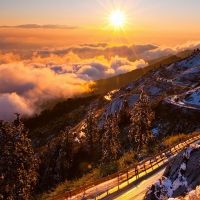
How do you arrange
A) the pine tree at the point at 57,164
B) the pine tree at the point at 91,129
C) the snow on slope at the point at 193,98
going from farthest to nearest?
1. the snow on slope at the point at 193,98
2. the pine tree at the point at 91,129
3. the pine tree at the point at 57,164

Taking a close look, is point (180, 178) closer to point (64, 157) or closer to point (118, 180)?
point (118, 180)

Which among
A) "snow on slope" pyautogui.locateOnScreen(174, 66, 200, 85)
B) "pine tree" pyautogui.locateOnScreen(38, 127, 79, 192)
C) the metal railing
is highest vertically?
the metal railing

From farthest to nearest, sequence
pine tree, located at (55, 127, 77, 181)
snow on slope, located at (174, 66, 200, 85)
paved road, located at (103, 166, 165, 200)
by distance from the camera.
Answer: snow on slope, located at (174, 66, 200, 85)
pine tree, located at (55, 127, 77, 181)
paved road, located at (103, 166, 165, 200)

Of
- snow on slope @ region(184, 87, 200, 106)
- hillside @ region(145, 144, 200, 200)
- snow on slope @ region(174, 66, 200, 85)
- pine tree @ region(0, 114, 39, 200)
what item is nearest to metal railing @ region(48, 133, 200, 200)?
pine tree @ region(0, 114, 39, 200)

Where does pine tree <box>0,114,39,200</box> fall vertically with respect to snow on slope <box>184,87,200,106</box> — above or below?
above

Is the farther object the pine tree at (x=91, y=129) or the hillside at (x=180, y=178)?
the pine tree at (x=91, y=129)

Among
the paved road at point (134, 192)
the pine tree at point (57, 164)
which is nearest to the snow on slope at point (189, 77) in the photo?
the pine tree at point (57, 164)

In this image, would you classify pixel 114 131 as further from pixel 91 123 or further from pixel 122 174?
pixel 122 174

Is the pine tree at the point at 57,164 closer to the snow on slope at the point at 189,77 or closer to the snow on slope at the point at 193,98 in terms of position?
the snow on slope at the point at 193,98

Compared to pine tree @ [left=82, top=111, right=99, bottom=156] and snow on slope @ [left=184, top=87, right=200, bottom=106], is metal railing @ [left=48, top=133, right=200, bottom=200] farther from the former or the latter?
snow on slope @ [left=184, top=87, right=200, bottom=106]

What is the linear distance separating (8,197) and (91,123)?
47.7m

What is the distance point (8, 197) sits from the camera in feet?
67.1

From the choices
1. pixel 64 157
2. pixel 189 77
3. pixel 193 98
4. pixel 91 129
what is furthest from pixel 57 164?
pixel 189 77

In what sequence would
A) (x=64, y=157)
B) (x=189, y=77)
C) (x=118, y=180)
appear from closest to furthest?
(x=118, y=180) < (x=64, y=157) < (x=189, y=77)
